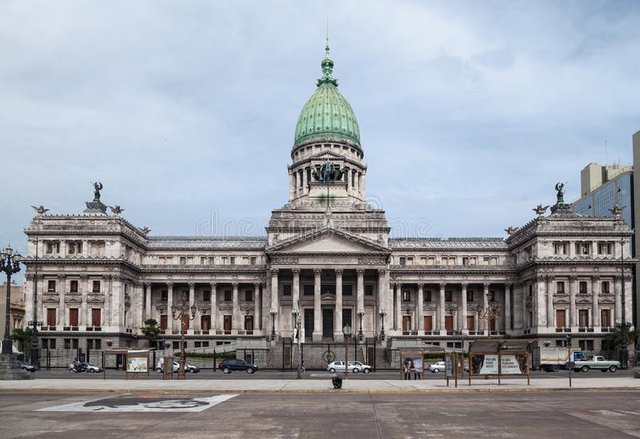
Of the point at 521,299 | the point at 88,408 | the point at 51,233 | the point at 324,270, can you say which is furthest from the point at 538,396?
the point at 51,233

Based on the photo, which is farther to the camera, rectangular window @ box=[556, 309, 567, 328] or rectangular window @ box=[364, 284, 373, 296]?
rectangular window @ box=[364, 284, 373, 296]

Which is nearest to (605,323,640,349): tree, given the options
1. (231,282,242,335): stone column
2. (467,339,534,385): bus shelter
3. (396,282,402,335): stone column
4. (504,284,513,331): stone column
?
(504,284,513,331): stone column

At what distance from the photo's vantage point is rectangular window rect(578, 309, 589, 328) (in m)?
105

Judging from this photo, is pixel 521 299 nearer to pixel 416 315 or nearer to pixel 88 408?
pixel 416 315

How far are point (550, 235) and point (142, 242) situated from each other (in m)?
61.4

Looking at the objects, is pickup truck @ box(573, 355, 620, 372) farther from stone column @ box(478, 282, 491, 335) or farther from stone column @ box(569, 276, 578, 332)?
stone column @ box(478, 282, 491, 335)

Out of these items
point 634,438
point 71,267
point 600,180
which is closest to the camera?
point 634,438

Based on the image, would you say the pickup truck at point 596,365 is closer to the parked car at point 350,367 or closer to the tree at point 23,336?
the parked car at point 350,367

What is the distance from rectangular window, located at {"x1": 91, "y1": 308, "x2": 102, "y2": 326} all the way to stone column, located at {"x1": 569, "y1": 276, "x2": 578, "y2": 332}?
216ft

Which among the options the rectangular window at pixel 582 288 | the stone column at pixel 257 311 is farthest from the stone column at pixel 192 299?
the rectangular window at pixel 582 288

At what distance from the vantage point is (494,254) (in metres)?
119

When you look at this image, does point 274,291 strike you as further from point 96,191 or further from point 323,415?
point 323,415

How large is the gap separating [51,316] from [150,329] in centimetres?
1398

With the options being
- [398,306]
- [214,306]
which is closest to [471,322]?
[398,306]
